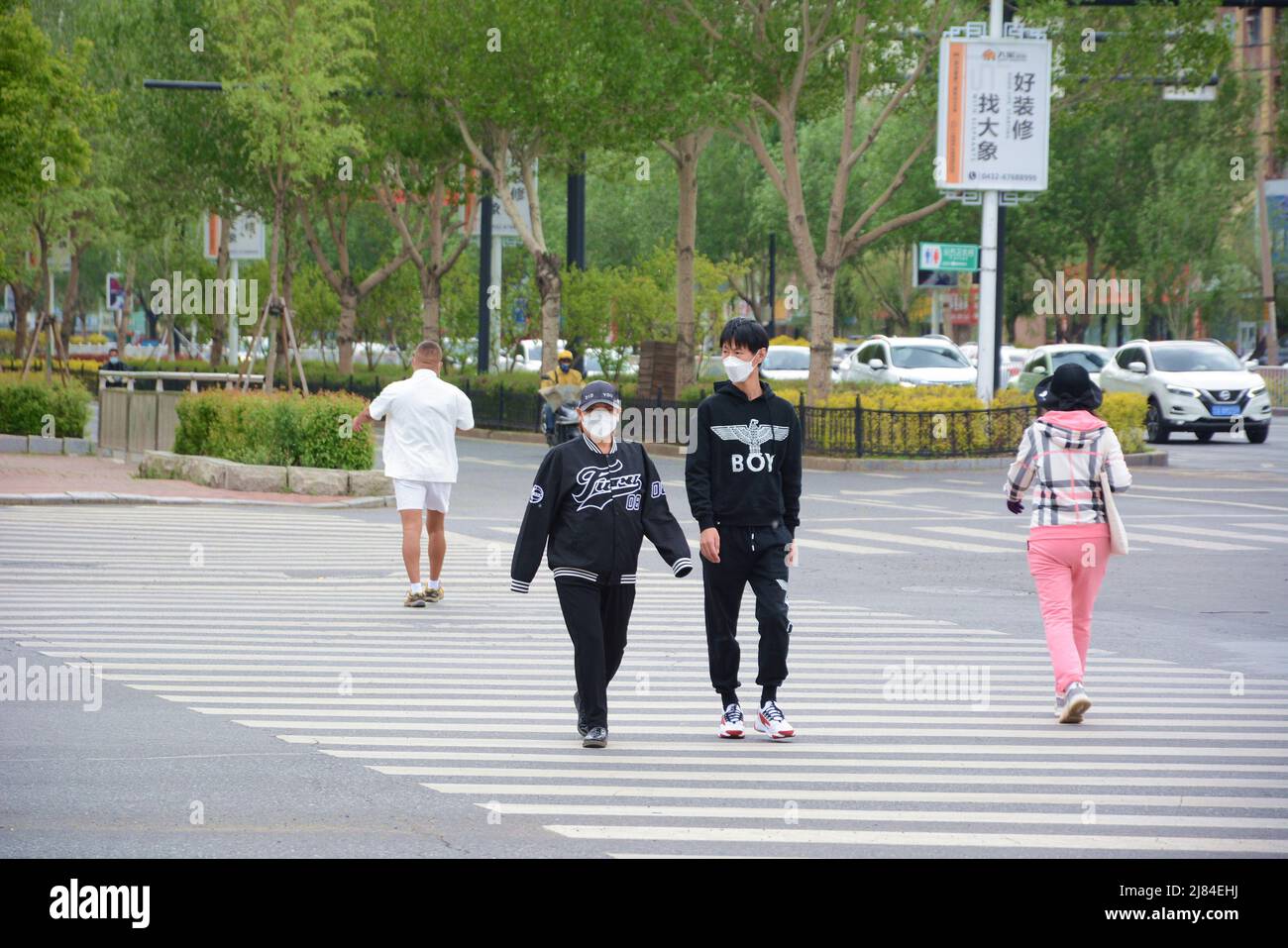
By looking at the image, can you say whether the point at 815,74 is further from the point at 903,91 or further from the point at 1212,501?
the point at 1212,501

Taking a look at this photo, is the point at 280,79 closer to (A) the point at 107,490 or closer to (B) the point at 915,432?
(A) the point at 107,490

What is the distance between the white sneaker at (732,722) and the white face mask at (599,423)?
136 centimetres

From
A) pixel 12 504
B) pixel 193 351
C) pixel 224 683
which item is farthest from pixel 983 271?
pixel 193 351

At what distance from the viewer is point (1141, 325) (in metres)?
67.4

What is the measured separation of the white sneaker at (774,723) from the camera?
27.3ft

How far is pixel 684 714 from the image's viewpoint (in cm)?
893

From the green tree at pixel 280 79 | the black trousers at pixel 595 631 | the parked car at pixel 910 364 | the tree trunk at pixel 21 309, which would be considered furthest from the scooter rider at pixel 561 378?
the tree trunk at pixel 21 309

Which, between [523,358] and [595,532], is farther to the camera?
[523,358]

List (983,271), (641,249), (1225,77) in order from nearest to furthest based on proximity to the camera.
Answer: (983,271) → (1225,77) → (641,249)

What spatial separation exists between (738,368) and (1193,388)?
26.3m

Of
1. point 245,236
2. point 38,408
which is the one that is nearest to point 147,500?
point 38,408

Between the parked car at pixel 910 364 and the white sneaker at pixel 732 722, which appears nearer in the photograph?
the white sneaker at pixel 732 722

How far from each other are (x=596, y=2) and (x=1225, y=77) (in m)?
30.0

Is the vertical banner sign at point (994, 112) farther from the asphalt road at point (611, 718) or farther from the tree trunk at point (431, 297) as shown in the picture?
the tree trunk at point (431, 297)
